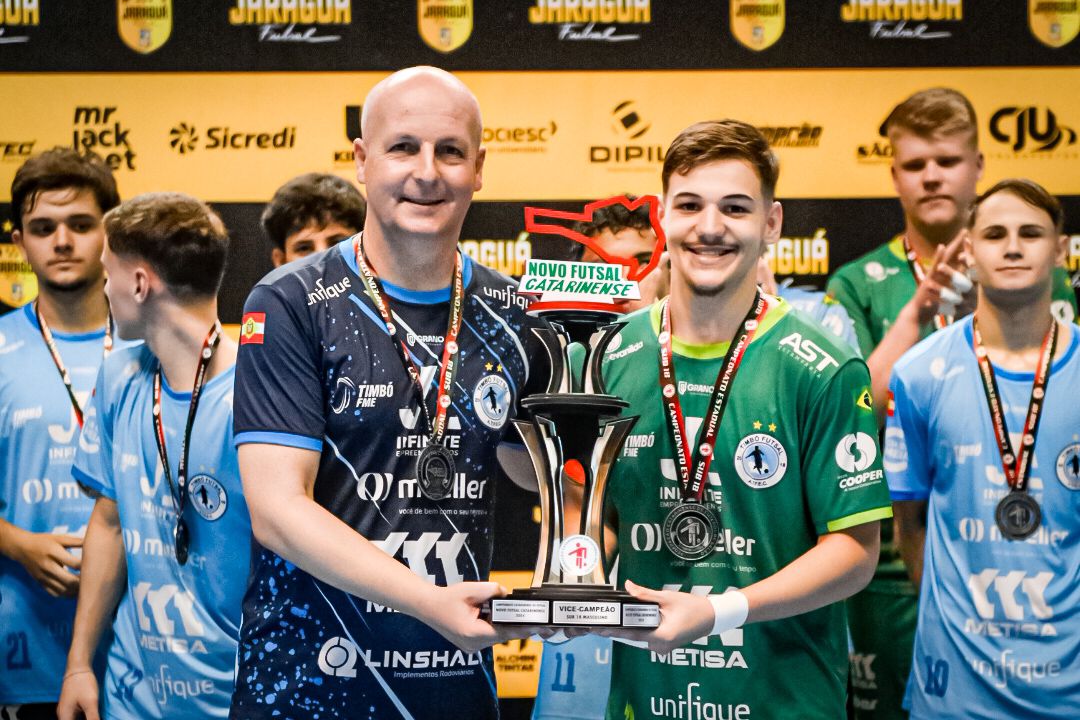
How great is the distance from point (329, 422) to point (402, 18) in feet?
9.23

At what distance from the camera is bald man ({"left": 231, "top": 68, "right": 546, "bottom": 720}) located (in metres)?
2.64

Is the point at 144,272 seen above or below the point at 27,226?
below

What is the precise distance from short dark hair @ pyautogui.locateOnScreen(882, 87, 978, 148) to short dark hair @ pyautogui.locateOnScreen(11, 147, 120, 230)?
9.18 ft

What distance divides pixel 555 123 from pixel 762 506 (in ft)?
8.64

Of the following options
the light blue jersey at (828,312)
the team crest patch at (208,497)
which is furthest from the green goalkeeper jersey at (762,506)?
the light blue jersey at (828,312)

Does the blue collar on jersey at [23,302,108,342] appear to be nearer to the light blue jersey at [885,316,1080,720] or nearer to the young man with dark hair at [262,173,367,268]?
the young man with dark hair at [262,173,367,268]

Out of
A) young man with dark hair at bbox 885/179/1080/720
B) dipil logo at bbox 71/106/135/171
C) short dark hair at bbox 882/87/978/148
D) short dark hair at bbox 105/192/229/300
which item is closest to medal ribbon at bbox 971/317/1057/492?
young man with dark hair at bbox 885/179/1080/720

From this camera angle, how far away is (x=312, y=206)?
467cm

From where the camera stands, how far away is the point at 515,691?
508 centimetres

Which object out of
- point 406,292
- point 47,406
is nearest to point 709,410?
point 406,292

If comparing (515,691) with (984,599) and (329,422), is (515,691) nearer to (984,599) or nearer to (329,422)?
(984,599)

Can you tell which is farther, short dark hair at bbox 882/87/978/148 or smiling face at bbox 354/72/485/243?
short dark hair at bbox 882/87/978/148

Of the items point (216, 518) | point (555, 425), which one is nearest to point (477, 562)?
point (555, 425)

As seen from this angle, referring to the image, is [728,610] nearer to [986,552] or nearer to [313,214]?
[986,552]
